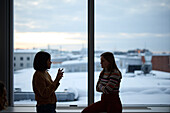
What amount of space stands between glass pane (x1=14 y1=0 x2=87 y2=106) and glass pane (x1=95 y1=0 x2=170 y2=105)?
0.86ft

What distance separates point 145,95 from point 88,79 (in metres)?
0.89

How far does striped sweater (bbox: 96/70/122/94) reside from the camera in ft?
7.66

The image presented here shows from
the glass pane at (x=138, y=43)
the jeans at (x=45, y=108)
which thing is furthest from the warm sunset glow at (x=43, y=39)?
the jeans at (x=45, y=108)

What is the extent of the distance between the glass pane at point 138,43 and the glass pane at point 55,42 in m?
0.26

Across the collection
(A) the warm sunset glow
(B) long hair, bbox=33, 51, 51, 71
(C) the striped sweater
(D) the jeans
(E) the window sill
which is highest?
(A) the warm sunset glow

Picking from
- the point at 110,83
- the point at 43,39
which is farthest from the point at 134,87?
the point at 43,39

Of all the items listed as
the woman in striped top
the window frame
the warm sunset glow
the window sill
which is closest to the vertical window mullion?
the window frame

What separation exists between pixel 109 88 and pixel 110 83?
0.06 metres

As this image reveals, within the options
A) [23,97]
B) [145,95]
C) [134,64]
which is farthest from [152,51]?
[23,97]

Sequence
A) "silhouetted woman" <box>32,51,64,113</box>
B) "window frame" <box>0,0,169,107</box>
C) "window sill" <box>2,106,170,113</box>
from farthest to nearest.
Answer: "window frame" <box>0,0,169,107</box> < "window sill" <box>2,106,170,113</box> < "silhouetted woman" <box>32,51,64,113</box>

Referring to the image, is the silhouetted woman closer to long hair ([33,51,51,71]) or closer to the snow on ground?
long hair ([33,51,51,71])

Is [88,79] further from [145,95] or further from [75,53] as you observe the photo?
[145,95]

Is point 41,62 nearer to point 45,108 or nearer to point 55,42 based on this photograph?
point 45,108

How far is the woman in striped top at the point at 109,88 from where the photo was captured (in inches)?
92.1
